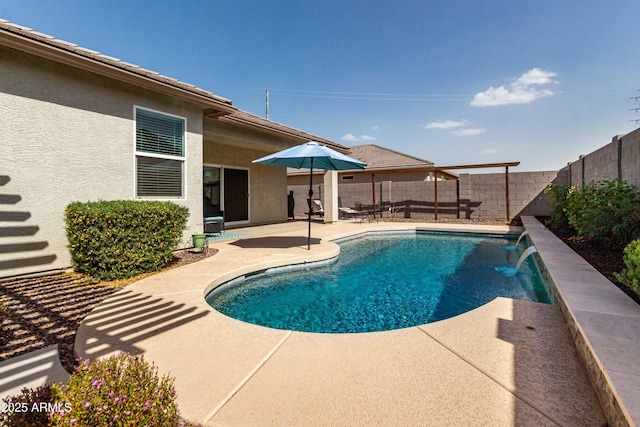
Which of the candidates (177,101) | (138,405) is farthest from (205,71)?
(138,405)

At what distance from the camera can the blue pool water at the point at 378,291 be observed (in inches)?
164

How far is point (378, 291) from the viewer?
5.27m

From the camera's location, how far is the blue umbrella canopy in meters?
6.86

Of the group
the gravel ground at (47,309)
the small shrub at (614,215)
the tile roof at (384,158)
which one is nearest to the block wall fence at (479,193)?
the small shrub at (614,215)

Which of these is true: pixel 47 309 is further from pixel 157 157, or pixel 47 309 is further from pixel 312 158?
pixel 312 158

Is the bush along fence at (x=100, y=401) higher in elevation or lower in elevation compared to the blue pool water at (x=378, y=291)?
higher

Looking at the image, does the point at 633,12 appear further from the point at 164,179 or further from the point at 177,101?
the point at 164,179

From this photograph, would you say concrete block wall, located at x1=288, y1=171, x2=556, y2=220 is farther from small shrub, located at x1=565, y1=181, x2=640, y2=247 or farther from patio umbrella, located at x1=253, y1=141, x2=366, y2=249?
patio umbrella, located at x1=253, y1=141, x2=366, y2=249

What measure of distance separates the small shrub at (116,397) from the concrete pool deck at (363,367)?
47 centimetres

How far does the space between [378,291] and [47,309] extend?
4774 mm

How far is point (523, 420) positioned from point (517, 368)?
0.65m

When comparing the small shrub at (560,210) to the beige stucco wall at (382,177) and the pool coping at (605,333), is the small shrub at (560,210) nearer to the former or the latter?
the pool coping at (605,333)

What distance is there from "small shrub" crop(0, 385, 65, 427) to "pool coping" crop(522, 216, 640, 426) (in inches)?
109

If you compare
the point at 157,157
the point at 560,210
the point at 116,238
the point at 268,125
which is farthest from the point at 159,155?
the point at 560,210
